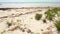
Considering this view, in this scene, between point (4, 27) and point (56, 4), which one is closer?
point (4, 27)

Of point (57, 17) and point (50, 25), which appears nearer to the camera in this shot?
point (50, 25)

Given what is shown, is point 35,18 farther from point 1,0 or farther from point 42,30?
point 1,0

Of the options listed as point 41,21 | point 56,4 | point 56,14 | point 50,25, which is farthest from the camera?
point 56,4

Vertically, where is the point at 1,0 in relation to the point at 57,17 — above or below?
above

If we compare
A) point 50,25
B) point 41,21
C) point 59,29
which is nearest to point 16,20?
point 41,21

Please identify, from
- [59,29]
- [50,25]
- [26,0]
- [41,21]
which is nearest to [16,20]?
[41,21]

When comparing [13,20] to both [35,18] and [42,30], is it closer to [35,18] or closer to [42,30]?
[35,18]

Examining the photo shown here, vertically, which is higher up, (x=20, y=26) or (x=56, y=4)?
(x=56, y=4)

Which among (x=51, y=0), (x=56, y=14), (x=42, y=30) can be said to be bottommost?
(x=42, y=30)

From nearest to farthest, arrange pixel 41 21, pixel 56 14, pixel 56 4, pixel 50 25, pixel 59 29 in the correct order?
pixel 59 29 < pixel 50 25 < pixel 41 21 < pixel 56 14 < pixel 56 4
